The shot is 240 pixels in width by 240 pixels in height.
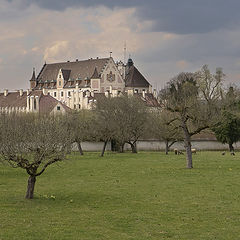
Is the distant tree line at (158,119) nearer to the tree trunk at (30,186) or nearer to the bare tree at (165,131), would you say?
the bare tree at (165,131)

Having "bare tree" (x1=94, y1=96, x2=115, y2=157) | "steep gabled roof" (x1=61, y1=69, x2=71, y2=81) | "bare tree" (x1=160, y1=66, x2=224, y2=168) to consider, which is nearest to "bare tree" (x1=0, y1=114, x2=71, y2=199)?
"bare tree" (x1=160, y1=66, x2=224, y2=168)

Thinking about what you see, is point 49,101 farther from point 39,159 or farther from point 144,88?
point 39,159

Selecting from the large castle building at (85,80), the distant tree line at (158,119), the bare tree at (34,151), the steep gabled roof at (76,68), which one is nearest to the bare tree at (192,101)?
the distant tree line at (158,119)

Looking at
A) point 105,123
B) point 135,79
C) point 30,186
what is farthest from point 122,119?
point 135,79

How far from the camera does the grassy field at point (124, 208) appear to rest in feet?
57.0

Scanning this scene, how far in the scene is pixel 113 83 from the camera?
16012cm

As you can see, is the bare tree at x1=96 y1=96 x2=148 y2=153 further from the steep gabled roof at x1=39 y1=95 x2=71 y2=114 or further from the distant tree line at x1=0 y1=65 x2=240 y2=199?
the steep gabled roof at x1=39 y1=95 x2=71 y2=114

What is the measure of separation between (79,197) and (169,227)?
26.8ft

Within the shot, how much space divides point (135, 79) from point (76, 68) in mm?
17436

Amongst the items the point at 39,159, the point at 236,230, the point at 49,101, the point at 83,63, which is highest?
the point at 83,63

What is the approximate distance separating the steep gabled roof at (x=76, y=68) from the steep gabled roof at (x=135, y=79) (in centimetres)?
921

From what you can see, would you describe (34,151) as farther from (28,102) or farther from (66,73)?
(66,73)

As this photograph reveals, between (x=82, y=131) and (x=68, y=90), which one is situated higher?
(x=68, y=90)

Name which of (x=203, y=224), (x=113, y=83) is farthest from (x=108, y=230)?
(x=113, y=83)
